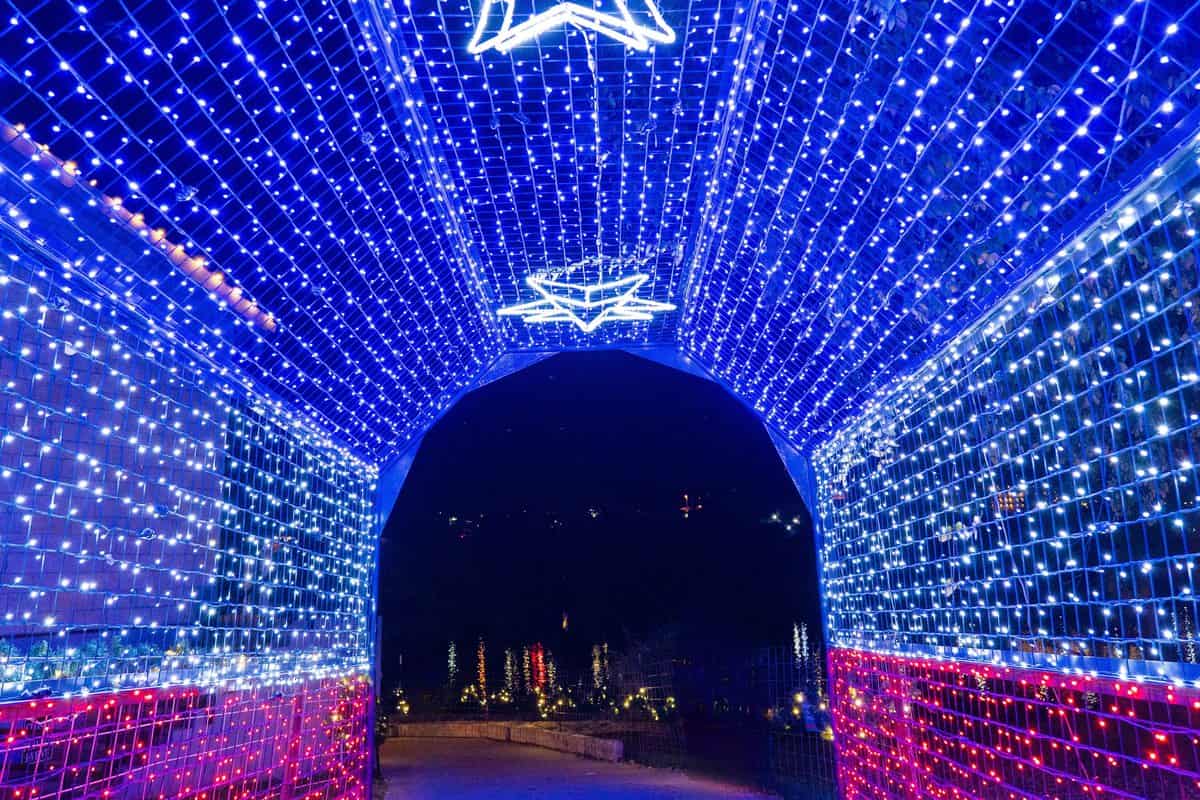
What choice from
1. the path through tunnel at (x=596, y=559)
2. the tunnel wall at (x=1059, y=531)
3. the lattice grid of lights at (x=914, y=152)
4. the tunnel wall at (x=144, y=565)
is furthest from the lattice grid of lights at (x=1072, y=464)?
the path through tunnel at (x=596, y=559)

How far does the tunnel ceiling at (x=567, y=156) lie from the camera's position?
9703mm

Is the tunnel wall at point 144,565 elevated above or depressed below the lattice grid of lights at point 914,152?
below

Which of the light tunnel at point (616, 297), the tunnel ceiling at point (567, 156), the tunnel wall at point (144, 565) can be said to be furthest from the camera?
the tunnel wall at point (144, 565)

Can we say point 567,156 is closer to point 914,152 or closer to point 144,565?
point 914,152

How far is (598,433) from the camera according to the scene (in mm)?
45688

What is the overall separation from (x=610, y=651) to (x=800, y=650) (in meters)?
15.0

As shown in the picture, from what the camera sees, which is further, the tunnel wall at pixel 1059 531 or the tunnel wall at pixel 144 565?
the tunnel wall at pixel 144 565

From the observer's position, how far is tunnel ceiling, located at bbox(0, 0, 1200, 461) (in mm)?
9703

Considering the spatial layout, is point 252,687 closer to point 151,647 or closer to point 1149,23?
point 151,647

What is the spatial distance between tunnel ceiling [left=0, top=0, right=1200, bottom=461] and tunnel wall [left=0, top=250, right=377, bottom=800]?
36.6 inches

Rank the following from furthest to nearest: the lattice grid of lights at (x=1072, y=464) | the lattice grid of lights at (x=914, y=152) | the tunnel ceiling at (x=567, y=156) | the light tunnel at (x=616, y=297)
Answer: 1. the light tunnel at (x=616, y=297)
2. the tunnel ceiling at (x=567, y=156)
3. the lattice grid of lights at (x=1072, y=464)
4. the lattice grid of lights at (x=914, y=152)

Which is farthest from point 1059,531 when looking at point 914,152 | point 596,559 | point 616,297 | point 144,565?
point 596,559

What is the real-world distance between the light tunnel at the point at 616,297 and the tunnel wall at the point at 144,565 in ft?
0.24

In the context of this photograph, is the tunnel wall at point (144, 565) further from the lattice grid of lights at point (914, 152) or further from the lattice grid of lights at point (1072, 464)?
the lattice grid of lights at point (1072, 464)
